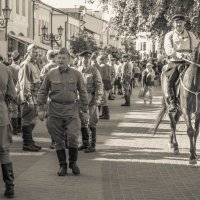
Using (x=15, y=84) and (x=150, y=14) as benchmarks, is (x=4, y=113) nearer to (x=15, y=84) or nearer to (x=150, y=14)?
(x=15, y=84)

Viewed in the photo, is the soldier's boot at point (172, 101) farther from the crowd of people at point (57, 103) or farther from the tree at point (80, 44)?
the tree at point (80, 44)

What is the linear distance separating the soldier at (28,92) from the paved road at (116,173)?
11.9 inches

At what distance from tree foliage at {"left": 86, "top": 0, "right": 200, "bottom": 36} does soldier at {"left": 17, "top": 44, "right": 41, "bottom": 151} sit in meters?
10.8

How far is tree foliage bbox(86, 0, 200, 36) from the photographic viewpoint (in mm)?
23406

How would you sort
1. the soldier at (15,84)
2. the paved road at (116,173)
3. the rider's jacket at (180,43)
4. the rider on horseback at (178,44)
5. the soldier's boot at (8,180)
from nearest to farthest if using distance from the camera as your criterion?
the soldier's boot at (8,180), the paved road at (116,173), the rider on horseback at (178,44), the rider's jacket at (180,43), the soldier at (15,84)

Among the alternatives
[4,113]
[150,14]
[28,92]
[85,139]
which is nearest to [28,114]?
[28,92]

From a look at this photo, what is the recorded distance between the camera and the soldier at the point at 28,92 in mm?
12586

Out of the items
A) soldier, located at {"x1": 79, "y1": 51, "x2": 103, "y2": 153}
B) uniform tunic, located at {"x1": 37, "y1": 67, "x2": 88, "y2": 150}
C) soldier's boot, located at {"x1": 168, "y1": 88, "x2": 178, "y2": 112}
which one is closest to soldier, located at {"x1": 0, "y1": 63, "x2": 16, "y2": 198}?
uniform tunic, located at {"x1": 37, "y1": 67, "x2": 88, "y2": 150}

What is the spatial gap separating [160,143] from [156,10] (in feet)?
36.2

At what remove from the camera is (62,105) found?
9.90 metres

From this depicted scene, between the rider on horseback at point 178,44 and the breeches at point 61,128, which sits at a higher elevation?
the rider on horseback at point 178,44

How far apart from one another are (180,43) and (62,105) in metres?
3.45

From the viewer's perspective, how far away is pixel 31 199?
8070 millimetres

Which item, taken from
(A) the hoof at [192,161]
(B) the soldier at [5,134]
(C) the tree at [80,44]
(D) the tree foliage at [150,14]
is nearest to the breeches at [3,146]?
(B) the soldier at [5,134]
